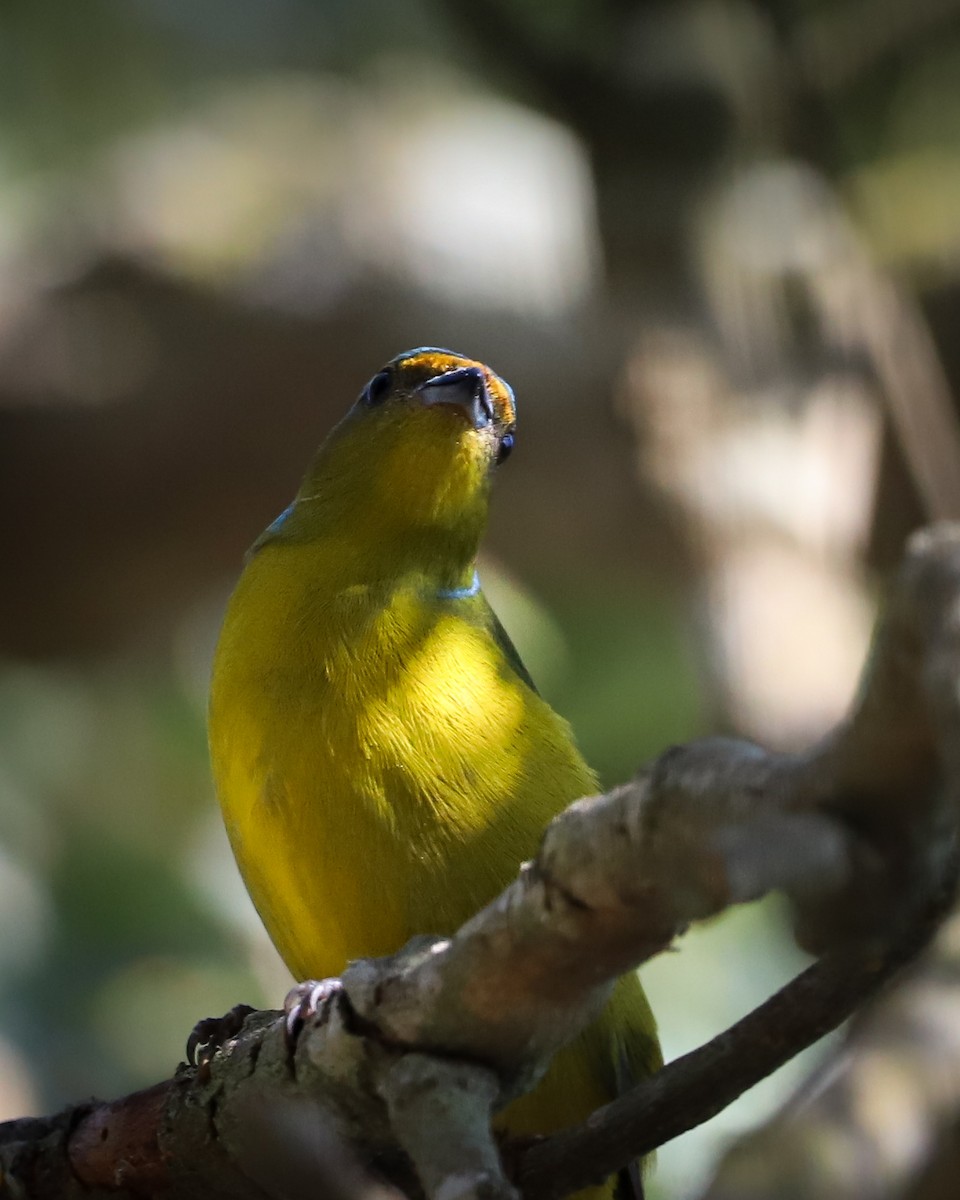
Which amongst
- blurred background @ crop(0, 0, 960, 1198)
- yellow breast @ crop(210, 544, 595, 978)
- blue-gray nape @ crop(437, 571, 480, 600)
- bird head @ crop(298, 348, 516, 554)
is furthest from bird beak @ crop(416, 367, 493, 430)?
blurred background @ crop(0, 0, 960, 1198)

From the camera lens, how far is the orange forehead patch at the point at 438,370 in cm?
383

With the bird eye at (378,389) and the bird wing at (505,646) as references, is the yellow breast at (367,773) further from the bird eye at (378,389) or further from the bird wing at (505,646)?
the bird eye at (378,389)

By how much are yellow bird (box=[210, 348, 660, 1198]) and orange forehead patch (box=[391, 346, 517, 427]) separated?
507 millimetres

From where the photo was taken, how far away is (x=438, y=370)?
3.83m

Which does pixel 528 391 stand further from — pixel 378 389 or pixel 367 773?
pixel 367 773

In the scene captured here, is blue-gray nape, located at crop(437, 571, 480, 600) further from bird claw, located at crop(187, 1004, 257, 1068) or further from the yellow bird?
bird claw, located at crop(187, 1004, 257, 1068)

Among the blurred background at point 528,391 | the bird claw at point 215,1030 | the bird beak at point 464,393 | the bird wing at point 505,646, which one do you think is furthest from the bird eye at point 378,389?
the blurred background at point 528,391

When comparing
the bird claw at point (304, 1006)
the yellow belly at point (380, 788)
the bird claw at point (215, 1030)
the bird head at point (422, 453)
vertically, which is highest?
the bird head at point (422, 453)

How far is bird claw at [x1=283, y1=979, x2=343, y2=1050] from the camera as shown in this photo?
233 cm

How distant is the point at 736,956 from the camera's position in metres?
6.68

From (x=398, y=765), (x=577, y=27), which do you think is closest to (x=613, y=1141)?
(x=398, y=765)

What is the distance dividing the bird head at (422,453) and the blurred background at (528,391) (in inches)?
78.8

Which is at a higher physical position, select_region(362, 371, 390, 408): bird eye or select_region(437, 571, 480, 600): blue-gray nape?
select_region(362, 371, 390, 408): bird eye

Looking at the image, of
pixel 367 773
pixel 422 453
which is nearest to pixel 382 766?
pixel 367 773
